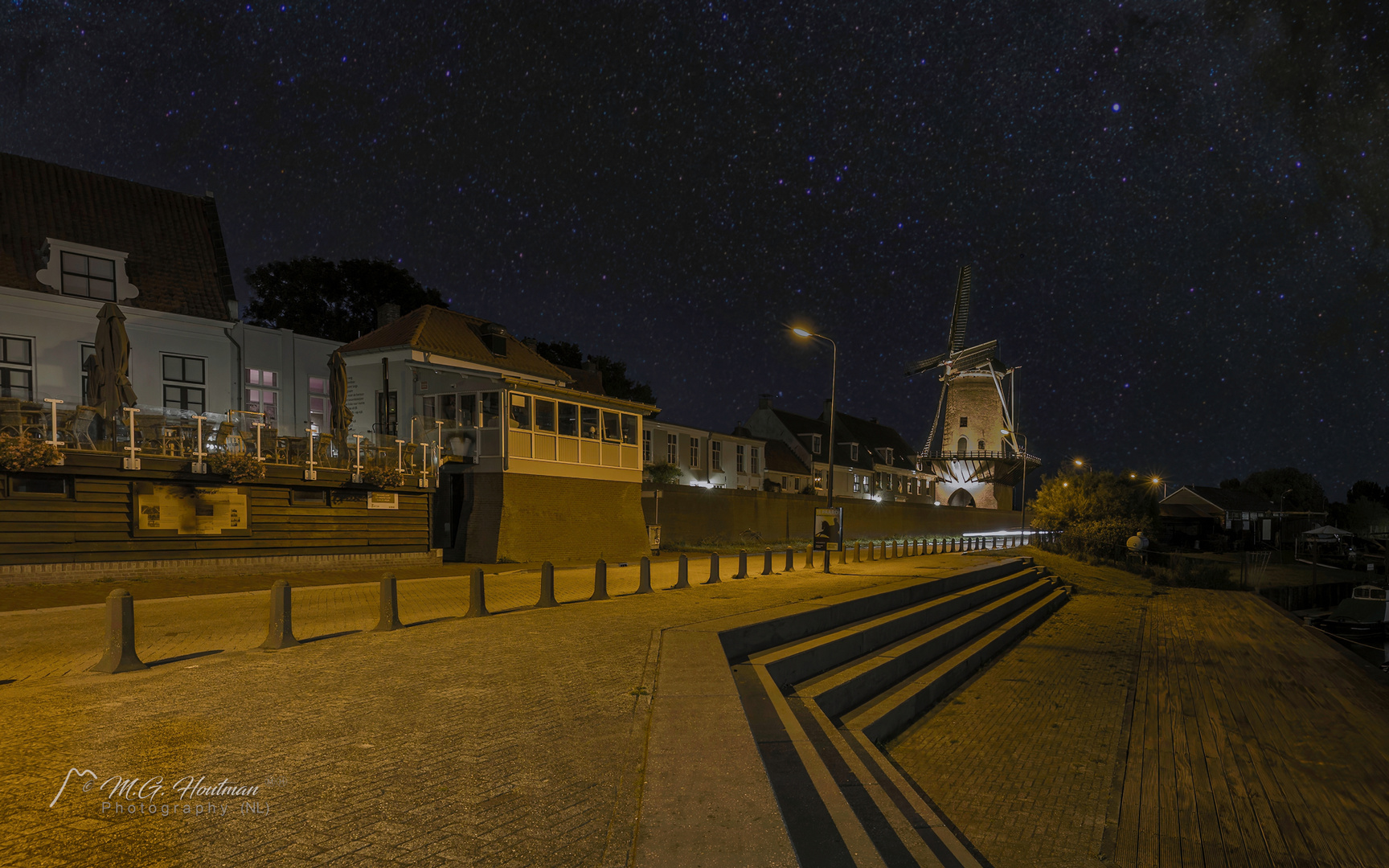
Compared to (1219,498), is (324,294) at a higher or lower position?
higher

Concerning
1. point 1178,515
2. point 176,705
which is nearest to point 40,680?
point 176,705

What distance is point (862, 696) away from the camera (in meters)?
8.52

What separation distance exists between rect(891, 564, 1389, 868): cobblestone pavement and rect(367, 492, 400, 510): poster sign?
15669 millimetres

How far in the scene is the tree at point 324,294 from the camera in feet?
132

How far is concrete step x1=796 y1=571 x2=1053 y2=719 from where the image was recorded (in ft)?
25.8

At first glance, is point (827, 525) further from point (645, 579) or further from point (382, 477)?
point (382, 477)

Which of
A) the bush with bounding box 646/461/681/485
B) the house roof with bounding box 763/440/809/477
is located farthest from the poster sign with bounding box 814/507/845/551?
the house roof with bounding box 763/440/809/477

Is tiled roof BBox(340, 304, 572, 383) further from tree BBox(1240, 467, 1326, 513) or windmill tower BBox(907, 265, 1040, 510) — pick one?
tree BBox(1240, 467, 1326, 513)

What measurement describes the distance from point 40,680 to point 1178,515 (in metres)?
86.8

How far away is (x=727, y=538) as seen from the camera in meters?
33.0

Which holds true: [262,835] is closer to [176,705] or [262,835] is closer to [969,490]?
[176,705]

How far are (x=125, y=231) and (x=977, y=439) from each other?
6332 cm

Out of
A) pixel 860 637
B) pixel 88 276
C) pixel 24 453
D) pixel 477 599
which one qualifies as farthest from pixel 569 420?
pixel 860 637

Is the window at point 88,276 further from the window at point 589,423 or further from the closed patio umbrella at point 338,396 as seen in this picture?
the window at point 589,423
